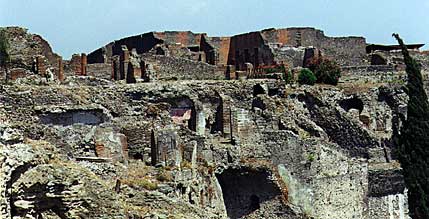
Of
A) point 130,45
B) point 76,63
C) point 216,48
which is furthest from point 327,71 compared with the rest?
point 76,63

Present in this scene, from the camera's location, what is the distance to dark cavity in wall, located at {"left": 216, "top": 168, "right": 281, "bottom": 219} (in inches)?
1283

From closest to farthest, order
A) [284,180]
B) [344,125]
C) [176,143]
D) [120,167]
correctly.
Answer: [120,167]
[176,143]
[284,180]
[344,125]

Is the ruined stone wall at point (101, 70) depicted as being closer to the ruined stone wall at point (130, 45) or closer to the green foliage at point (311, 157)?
the ruined stone wall at point (130, 45)

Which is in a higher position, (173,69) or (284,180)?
(173,69)

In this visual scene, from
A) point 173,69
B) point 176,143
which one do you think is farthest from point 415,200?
point 173,69

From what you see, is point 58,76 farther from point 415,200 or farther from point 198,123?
point 415,200

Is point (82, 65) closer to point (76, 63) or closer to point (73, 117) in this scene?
point (76, 63)

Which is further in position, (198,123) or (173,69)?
(173,69)

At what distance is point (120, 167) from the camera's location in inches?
930

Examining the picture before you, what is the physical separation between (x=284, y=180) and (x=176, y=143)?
5478 mm

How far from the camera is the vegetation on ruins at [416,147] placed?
111ft

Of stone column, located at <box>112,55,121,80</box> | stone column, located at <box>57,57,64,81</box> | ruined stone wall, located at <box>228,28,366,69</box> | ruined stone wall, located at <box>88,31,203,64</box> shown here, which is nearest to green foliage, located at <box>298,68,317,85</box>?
Answer: ruined stone wall, located at <box>228,28,366,69</box>

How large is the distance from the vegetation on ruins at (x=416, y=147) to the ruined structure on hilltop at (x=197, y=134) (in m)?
2.04

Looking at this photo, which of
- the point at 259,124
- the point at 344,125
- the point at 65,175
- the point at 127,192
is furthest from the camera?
the point at 344,125
